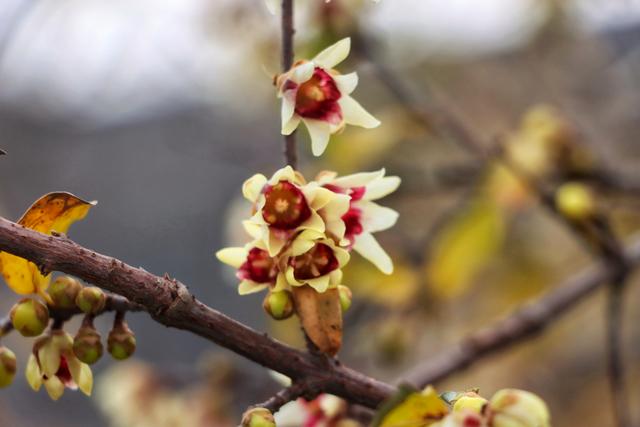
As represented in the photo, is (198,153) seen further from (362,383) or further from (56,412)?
(362,383)

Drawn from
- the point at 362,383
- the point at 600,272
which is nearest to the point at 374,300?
the point at 600,272

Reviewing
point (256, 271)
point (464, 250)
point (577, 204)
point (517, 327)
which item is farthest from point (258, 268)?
point (464, 250)

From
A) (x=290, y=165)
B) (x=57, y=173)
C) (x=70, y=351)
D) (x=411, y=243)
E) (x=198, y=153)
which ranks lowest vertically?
(x=70, y=351)

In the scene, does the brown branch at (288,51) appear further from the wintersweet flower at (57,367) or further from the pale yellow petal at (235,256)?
the wintersweet flower at (57,367)

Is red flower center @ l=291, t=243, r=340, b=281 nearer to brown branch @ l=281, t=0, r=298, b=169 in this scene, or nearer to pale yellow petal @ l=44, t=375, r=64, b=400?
brown branch @ l=281, t=0, r=298, b=169

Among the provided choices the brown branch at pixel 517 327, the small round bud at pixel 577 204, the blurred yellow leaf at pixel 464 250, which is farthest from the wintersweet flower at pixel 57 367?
the blurred yellow leaf at pixel 464 250

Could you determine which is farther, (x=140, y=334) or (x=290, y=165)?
(x=140, y=334)

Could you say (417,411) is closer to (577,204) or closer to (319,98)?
(319,98)
